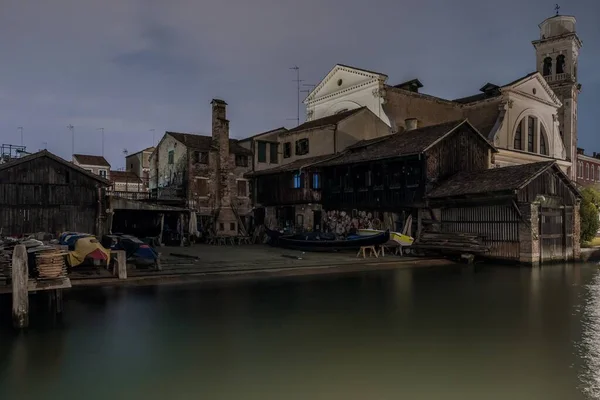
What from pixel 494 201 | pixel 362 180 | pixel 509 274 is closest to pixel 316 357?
pixel 509 274

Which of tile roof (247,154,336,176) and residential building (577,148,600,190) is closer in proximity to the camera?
tile roof (247,154,336,176)

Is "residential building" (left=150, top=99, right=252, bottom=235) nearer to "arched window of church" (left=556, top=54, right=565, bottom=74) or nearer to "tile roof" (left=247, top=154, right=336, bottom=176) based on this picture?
"tile roof" (left=247, top=154, right=336, bottom=176)

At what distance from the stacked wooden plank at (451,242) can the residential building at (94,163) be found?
128 feet

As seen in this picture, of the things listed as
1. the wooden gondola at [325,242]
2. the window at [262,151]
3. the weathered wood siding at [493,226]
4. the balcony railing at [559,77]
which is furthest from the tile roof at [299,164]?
the balcony railing at [559,77]

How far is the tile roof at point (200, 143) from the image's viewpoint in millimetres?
33000

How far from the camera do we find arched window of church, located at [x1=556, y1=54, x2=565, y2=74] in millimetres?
42656

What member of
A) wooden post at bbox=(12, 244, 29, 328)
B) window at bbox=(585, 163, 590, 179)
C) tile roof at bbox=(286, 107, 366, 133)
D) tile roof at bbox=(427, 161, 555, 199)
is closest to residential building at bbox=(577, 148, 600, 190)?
window at bbox=(585, 163, 590, 179)

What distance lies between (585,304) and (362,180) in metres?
15.7

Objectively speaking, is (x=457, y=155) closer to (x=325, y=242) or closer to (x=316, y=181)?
(x=325, y=242)

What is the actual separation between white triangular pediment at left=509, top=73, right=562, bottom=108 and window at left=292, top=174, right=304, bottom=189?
17420mm

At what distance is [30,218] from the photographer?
20.3 metres

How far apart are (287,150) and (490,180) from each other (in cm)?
1718

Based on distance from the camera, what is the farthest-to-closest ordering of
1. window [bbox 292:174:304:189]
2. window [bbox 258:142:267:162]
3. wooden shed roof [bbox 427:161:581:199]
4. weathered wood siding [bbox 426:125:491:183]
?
window [bbox 258:142:267:162], window [bbox 292:174:304:189], weathered wood siding [bbox 426:125:491:183], wooden shed roof [bbox 427:161:581:199]

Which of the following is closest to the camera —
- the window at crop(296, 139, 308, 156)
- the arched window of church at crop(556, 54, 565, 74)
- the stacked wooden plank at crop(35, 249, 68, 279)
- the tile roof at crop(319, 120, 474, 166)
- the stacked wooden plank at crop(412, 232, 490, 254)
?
the stacked wooden plank at crop(35, 249, 68, 279)
